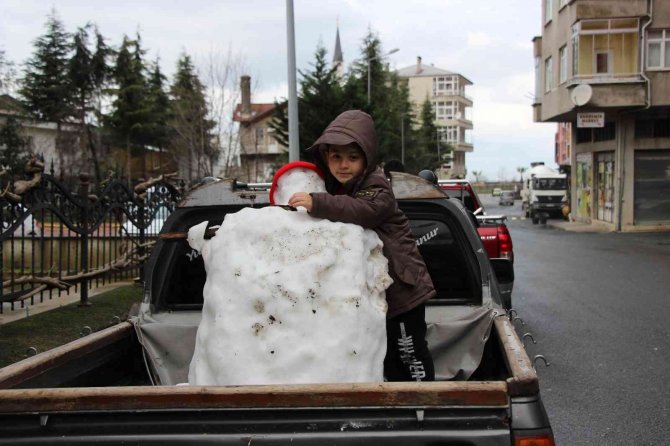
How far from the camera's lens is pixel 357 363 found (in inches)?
102

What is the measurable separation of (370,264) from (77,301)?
8.20 meters

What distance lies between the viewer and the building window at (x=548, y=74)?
35.6 m

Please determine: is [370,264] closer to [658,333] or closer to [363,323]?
[363,323]

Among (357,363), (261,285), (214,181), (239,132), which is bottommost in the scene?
(357,363)

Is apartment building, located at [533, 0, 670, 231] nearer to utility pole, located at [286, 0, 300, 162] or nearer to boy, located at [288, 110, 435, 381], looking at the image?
utility pole, located at [286, 0, 300, 162]

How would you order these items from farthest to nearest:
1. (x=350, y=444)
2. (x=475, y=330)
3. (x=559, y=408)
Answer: (x=559, y=408), (x=475, y=330), (x=350, y=444)

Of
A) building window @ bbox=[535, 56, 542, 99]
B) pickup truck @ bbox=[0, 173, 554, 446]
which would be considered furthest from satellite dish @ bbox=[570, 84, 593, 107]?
pickup truck @ bbox=[0, 173, 554, 446]

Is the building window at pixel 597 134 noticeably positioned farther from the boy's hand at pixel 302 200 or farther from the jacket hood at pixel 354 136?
the boy's hand at pixel 302 200

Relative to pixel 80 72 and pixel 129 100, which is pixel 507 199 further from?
pixel 80 72

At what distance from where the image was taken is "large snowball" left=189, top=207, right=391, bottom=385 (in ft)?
8.35

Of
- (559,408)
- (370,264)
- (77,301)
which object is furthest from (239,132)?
(370,264)

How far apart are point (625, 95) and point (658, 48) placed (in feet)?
9.00

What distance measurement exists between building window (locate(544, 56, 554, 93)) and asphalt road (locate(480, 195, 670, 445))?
19.1 metres

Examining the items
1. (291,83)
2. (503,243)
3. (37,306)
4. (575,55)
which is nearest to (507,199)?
(575,55)
